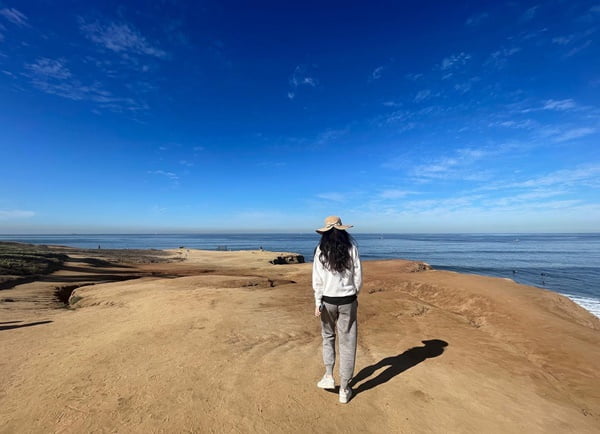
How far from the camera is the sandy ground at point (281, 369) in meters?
3.89

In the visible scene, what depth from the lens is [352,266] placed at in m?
4.49

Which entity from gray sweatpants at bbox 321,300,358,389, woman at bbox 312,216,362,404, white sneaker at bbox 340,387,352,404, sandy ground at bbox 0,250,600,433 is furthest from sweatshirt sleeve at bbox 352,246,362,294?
sandy ground at bbox 0,250,600,433

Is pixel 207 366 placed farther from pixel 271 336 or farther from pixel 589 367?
pixel 589 367

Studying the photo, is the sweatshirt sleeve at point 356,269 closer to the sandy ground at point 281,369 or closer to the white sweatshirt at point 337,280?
the white sweatshirt at point 337,280

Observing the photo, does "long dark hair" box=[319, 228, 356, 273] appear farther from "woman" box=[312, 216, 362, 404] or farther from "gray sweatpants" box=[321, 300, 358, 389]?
"gray sweatpants" box=[321, 300, 358, 389]

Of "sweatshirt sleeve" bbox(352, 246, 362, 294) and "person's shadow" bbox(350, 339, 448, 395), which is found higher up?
"sweatshirt sleeve" bbox(352, 246, 362, 294)

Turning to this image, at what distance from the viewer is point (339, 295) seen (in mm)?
4395

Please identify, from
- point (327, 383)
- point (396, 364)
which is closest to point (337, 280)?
point (327, 383)

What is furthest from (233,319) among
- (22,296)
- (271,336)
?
(22,296)

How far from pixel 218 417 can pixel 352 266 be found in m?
2.78

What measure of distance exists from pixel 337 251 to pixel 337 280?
439 millimetres

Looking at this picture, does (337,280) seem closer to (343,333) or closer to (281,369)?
(343,333)

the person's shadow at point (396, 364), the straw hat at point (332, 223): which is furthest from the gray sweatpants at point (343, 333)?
the straw hat at point (332, 223)

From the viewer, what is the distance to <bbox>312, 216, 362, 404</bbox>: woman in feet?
14.4
